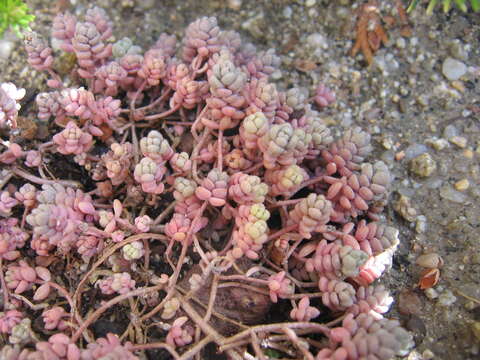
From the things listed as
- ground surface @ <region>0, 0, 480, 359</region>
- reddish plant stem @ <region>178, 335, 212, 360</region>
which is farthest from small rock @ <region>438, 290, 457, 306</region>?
reddish plant stem @ <region>178, 335, 212, 360</region>

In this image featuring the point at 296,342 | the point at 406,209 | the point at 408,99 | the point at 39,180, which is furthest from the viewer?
the point at 408,99

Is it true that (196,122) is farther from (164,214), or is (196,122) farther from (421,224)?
(421,224)

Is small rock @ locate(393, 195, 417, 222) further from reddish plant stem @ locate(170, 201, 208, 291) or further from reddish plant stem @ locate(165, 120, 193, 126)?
reddish plant stem @ locate(165, 120, 193, 126)

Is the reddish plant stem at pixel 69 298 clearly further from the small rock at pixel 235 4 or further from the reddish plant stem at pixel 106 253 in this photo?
the small rock at pixel 235 4

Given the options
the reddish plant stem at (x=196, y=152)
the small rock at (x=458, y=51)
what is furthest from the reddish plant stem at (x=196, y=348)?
the small rock at (x=458, y=51)

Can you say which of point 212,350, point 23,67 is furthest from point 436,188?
point 23,67

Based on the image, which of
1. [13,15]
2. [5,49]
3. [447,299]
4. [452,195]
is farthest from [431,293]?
[5,49]

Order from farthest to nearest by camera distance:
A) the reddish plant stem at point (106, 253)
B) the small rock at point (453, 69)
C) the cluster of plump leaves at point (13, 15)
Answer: the small rock at point (453, 69)
the cluster of plump leaves at point (13, 15)
the reddish plant stem at point (106, 253)
